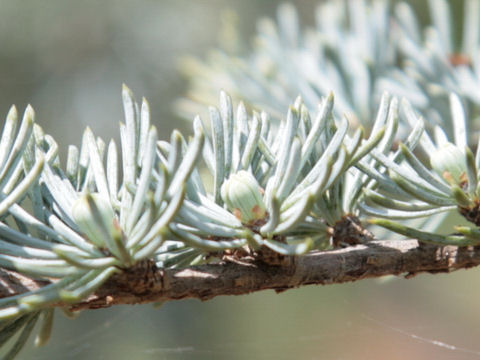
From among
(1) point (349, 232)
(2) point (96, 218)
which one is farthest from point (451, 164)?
(2) point (96, 218)

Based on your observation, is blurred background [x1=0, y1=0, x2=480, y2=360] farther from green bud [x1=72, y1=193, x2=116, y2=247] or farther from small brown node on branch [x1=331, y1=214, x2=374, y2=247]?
green bud [x1=72, y1=193, x2=116, y2=247]

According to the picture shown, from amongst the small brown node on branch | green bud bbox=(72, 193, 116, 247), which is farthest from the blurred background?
green bud bbox=(72, 193, 116, 247)

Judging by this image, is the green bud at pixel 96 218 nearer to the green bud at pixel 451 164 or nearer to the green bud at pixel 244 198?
the green bud at pixel 244 198

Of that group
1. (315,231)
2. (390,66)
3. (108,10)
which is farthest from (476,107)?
(108,10)

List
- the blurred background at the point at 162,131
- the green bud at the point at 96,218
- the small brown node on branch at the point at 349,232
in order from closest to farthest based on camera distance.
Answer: the green bud at the point at 96,218, the small brown node on branch at the point at 349,232, the blurred background at the point at 162,131

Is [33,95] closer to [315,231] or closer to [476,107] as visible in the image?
[476,107]

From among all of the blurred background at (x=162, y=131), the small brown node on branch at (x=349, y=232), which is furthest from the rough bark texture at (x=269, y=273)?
the blurred background at (x=162, y=131)
